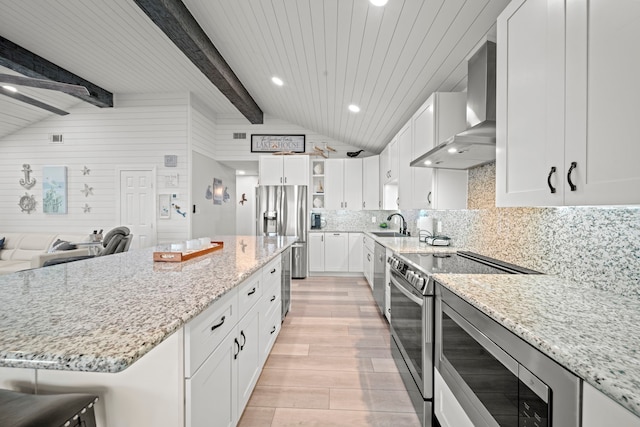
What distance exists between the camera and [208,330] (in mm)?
1145

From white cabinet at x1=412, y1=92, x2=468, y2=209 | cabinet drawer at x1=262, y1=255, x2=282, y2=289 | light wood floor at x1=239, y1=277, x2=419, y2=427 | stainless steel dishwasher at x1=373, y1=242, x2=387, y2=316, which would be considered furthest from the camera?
stainless steel dishwasher at x1=373, y1=242, x2=387, y2=316

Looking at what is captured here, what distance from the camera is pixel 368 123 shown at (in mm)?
4328

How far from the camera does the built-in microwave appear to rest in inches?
29.2

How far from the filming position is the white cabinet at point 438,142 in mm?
2408

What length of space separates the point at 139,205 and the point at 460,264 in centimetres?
554

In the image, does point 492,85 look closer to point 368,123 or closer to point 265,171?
point 368,123

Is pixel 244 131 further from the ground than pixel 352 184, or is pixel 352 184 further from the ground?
pixel 244 131

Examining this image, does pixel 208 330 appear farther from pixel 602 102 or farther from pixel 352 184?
pixel 352 184

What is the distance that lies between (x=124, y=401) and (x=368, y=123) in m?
4.19

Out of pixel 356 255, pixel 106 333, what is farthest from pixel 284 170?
pixel 106 333

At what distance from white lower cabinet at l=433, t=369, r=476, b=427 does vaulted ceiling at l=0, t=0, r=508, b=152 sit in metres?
2.13

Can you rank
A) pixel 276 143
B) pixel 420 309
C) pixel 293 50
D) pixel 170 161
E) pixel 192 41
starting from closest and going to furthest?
1. pixel 420 309
2. pixel 293 50
3. pixel 192 41
4. pixel 170 161
5. pixel 276 143

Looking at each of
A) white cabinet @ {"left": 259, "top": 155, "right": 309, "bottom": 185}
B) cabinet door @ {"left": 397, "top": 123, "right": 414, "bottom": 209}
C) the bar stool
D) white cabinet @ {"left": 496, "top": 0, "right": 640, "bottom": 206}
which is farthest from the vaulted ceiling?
the bar stool

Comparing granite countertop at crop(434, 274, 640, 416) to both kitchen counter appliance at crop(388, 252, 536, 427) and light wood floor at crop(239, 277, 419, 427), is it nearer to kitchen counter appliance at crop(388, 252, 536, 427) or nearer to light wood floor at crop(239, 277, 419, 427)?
kitchen counter appliance at crop(388, 252, 536, 427)
